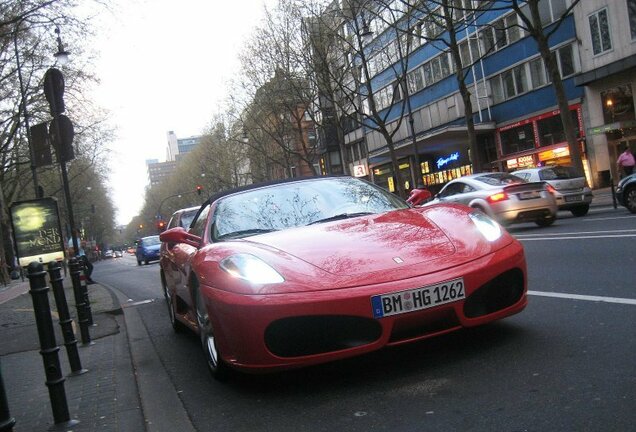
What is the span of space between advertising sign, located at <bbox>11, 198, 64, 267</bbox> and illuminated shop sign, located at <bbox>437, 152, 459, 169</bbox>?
1133 inches

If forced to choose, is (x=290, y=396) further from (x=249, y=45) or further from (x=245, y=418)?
(x=249, y=45)

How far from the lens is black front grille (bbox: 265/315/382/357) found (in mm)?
3393

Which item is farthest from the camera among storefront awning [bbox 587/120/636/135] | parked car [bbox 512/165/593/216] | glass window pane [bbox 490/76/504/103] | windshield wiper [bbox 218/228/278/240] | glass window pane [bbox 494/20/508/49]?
glass window pane [bbox 490/76/504/103]

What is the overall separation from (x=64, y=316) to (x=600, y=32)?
27.0 metres

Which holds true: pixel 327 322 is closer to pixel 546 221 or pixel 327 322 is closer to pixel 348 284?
pixel 348 284

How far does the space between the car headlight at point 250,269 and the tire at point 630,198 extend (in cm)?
1166

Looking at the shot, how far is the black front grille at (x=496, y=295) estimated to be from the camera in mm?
3628

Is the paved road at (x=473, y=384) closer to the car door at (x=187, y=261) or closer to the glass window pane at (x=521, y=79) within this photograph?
the car door at (x=187, y=261)

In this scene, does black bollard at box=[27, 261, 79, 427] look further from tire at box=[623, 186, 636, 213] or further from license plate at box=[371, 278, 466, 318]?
tire at box=[623, 186, 636, 213]

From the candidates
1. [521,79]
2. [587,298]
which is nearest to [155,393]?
[587,298]

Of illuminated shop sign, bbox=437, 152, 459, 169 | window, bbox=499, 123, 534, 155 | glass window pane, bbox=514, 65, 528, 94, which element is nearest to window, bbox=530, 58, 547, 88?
glass window pane, bbox=514, 65, 528, 94

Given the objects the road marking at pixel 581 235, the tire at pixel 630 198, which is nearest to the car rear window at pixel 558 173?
the tire at pixel 630 198

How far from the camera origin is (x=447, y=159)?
39.9 metres

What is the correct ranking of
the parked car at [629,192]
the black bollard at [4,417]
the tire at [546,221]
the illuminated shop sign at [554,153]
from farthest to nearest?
the illuminated shop sign at [554,153] → the tire at [546,221] → the parked car at [629,192] → the black bollard at [4,417]
